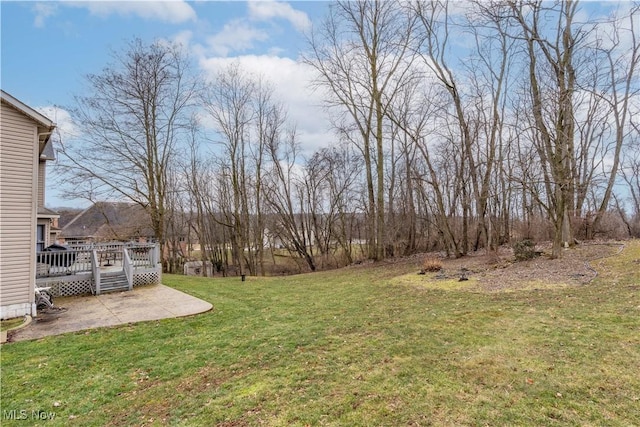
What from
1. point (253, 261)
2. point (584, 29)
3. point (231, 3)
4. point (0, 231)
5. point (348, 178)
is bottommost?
point (253, 261)

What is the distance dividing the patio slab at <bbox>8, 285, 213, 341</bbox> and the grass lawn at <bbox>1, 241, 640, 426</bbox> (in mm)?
639

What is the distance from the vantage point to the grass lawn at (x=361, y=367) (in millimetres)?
3242

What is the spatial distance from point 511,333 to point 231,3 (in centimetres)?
1214

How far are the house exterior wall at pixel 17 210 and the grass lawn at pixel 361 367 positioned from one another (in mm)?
2232

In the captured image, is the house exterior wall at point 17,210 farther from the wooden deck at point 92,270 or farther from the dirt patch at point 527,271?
the dirt patch at point 527,271

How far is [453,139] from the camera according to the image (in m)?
16.6

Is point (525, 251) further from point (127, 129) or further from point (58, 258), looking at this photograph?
point (127, 129)

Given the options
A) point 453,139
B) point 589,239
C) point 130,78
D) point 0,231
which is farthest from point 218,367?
point 589,239

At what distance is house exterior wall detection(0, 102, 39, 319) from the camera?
7.27 m

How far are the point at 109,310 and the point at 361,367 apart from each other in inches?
283

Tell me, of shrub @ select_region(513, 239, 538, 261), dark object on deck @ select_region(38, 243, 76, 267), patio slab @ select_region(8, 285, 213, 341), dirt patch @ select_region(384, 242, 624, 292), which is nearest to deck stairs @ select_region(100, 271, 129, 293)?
patio slab @ select_region(8, 285, 213, 341)

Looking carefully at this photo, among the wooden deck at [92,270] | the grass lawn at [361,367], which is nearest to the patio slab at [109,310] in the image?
the wooden deck at [92,270]

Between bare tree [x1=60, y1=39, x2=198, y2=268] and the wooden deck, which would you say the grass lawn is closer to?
the wooden deck

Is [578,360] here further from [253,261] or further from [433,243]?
[253,261]
